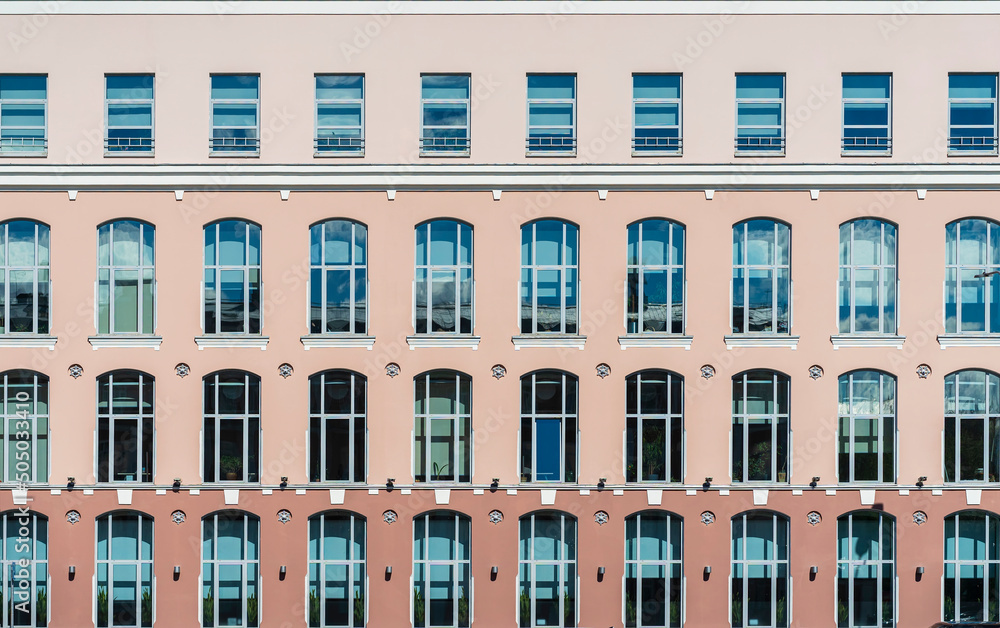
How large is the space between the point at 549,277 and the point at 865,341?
813 cm

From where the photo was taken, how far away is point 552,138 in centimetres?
1931

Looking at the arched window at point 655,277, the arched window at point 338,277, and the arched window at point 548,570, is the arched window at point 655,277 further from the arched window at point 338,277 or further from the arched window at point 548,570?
the arched window at point 338,277

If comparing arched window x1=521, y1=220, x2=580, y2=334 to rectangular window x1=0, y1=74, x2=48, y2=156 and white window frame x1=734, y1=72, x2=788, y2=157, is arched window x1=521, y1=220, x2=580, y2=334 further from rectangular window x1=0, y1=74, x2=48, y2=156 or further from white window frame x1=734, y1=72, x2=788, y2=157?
rectangular window x1=0, y1=74, x2=48, y2=156

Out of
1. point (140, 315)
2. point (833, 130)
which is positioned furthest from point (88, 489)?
point (833, 130)

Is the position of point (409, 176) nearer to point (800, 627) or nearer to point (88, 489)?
point (88, 489)

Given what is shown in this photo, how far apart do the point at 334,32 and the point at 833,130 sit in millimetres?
13000

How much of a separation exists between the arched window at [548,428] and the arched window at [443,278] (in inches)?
96.0

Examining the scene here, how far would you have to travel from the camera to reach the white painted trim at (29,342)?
1888 centimetres

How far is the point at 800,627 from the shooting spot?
750 inches

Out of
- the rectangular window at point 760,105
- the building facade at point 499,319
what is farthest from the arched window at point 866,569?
the rectangular window at point 760,105

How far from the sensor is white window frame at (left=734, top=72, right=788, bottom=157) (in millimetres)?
19219

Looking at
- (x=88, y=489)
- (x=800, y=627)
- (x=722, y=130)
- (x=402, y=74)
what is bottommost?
(x=800, y=627)

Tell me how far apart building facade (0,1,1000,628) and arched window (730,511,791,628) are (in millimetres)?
77

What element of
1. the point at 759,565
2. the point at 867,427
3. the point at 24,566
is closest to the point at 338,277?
the point at 24,566
